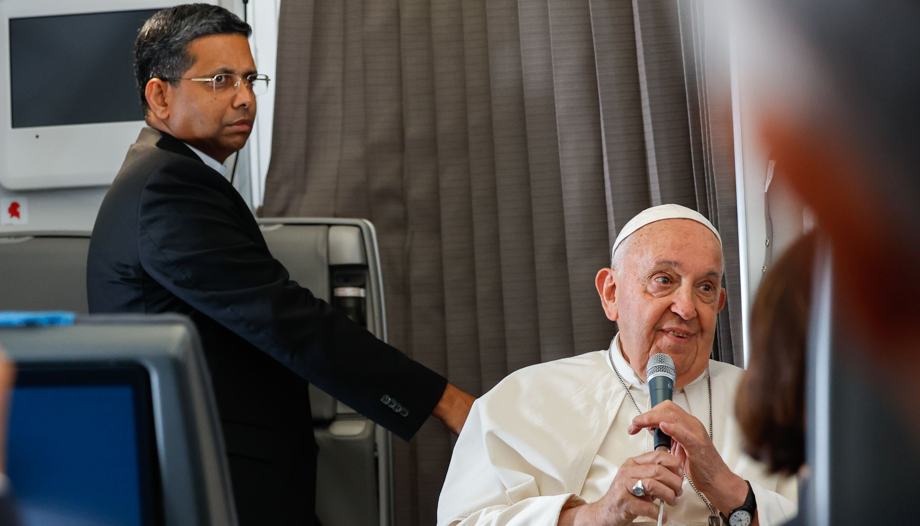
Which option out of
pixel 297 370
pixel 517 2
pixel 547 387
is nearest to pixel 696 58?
pixel 517 2

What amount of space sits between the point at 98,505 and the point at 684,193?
2.23m

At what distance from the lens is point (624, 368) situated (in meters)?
1.86

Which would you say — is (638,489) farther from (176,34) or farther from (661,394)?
(176,34)

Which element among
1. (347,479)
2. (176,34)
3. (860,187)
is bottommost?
(347,479)

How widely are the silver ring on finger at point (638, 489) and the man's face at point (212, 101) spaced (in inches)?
54.7

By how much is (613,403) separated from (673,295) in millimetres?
286

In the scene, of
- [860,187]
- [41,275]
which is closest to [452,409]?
Answer: [41,275]

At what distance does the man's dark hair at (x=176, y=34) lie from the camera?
206 centimetres

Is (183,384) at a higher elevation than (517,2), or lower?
lower

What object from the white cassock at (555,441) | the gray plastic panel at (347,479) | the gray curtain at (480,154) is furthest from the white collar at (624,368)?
the gray plastic panel at (347,479)

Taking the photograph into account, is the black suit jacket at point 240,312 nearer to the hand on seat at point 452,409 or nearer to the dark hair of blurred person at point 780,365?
the hand on seat at point 452,409

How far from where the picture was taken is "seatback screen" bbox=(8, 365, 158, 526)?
433mm

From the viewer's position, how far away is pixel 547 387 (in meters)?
1.89

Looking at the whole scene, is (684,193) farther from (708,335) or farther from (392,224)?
(392,224)
